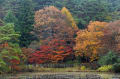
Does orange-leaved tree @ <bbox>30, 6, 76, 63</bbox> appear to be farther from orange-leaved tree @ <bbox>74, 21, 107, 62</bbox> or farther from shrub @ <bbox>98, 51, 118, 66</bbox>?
shrub @ <bbox>98, 51, 118, 66</bbox>

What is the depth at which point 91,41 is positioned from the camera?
3938 centimetres

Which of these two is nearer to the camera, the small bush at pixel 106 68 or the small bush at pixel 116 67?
the small bush at pixel 116 67

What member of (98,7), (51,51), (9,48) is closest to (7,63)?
(9,48)

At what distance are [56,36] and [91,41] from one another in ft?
21.3

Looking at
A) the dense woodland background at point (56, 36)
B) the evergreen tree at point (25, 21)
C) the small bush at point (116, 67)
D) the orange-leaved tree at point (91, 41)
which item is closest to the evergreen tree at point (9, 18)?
the dense woodland background at point (56, 36)

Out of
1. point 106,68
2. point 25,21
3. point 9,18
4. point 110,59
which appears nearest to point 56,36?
point 25,21

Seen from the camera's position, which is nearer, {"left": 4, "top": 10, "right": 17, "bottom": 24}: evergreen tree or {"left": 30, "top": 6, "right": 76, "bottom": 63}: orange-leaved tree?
{"left": 30, "top": 6, "right": 76, "bottom": 63}: orange-leaved tree

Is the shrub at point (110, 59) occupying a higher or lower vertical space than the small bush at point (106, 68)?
higher

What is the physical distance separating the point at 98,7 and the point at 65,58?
1428 centimetres

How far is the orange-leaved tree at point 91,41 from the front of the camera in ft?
128

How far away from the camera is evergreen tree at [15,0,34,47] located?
44644 mm

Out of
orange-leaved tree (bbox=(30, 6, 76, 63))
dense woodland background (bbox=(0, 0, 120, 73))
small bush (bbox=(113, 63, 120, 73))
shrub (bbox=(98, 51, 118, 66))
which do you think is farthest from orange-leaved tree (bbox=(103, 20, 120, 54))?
orange-leaved tree (bbox=(30, 6, 76, 63))

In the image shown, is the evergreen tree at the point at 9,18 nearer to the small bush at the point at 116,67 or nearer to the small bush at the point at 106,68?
the small bush at the point at 106,68

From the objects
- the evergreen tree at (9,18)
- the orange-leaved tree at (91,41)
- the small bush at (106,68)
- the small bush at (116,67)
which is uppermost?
the evergreen tree at (9,18)
